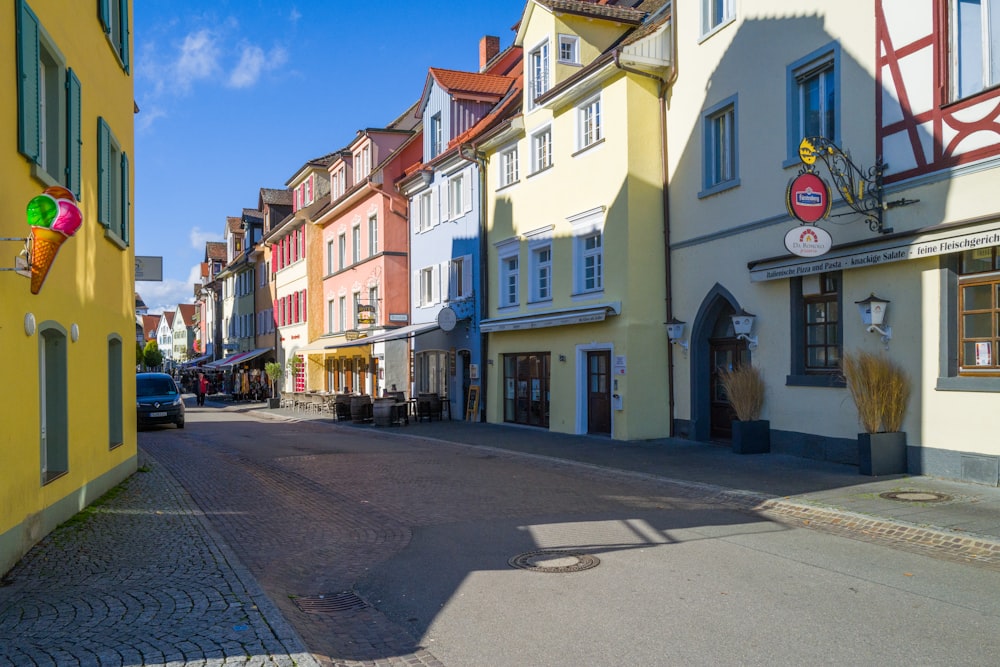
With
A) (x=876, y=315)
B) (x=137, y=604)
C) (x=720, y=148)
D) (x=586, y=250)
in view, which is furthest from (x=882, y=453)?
(x=586, y=250)

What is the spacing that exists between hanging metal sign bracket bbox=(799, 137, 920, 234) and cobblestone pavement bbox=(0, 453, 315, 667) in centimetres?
971

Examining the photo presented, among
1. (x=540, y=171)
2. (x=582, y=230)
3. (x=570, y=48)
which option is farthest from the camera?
(x=540, y=171)

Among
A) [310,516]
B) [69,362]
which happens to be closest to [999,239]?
[310,516]

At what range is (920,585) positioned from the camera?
6.71 metres

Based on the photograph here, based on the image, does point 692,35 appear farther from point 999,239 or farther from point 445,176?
point 445,176

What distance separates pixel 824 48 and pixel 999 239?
498 cm

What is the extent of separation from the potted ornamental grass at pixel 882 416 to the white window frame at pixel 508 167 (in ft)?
45.0

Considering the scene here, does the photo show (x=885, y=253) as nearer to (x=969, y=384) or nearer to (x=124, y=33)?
(x=969, y=384)

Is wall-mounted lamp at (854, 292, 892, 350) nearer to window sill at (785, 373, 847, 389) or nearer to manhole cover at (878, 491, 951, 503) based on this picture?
window sill at (785, 373, 847, 389)

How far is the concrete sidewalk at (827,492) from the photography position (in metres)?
8.45

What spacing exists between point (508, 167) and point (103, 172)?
1462cm

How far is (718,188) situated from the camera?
16.8 metres

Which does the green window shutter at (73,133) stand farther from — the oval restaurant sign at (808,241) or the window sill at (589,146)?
the window sill at (589,146)

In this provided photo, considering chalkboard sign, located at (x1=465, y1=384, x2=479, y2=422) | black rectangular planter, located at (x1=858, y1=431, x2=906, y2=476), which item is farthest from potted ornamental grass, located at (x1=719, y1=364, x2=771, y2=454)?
chalkboard sign, located at (x1=465, y1=384, x2=479, y2=422)
